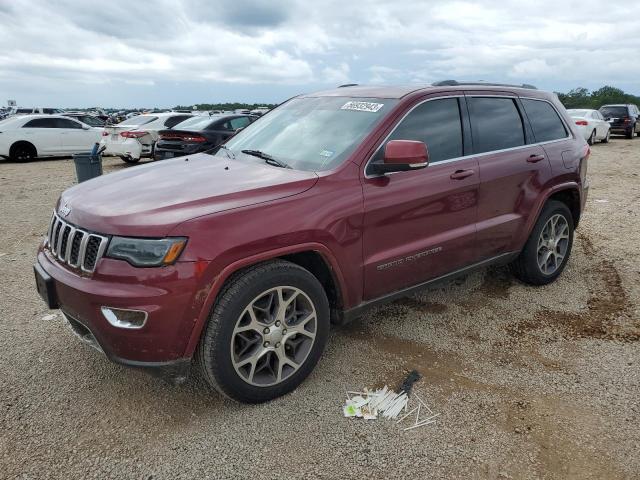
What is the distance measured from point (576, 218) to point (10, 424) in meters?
4.92

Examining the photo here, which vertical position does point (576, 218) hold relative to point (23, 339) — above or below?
above

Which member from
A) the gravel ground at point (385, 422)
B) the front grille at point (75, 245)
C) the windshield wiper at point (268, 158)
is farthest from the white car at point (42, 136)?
the front grille at point (75, 245)

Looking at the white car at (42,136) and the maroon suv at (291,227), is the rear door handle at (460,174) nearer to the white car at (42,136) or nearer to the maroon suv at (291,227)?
the maroon suv at (291,227)

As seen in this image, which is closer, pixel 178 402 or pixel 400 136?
pixel 178 402

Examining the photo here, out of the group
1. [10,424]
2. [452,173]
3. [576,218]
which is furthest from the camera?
[576,218]

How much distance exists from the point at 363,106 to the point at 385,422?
6.91ft

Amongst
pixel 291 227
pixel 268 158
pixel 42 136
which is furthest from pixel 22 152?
pixel 291 227

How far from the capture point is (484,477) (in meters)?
2.45

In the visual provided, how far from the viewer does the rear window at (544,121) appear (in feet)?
14.8

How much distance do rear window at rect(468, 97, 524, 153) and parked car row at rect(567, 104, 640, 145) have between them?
Result: 1712 centimetres

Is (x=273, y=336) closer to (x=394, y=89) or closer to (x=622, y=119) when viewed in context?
(x=394, y=89)

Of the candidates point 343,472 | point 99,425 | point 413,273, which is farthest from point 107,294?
point 413,273

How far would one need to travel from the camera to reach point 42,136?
15609mm

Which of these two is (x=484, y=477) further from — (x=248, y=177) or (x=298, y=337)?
(x=248, y=177)
